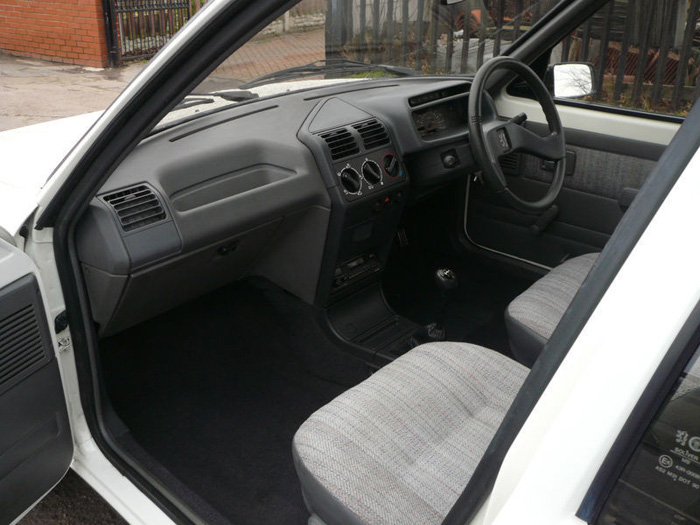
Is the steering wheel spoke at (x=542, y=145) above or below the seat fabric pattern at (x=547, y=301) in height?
above

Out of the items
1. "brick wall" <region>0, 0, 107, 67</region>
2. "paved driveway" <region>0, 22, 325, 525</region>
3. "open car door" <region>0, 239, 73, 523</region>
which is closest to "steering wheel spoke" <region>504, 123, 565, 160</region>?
"paved driveway" <region>0, 22, 325, 525</region>

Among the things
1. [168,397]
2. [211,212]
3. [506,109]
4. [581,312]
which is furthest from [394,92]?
[581,312]

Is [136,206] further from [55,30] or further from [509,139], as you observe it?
[55,30]

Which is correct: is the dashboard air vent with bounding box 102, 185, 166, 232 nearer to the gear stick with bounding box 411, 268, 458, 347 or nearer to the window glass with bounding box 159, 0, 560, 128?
the window glass with bounding box 159, 0, 560, 128

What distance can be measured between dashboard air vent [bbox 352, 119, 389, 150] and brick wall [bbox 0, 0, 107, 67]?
7.41 meters

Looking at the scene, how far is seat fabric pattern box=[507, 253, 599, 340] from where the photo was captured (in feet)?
6.46

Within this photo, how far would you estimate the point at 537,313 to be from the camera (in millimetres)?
2004

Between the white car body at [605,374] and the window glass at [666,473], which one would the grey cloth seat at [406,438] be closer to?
the white car body at [605,374]

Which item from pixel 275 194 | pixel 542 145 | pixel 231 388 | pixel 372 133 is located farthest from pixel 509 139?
pixel 231 388

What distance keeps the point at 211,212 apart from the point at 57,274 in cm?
49

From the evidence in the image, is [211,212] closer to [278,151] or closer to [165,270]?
[165,270]

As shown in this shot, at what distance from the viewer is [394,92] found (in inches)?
104

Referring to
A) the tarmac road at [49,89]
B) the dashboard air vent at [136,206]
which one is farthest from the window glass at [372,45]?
the tarmac road at [49,89]

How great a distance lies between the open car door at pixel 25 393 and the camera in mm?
1516
